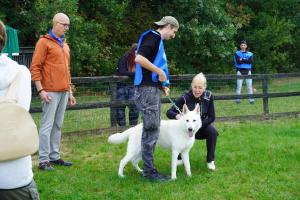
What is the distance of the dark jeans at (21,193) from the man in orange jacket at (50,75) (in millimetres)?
3237

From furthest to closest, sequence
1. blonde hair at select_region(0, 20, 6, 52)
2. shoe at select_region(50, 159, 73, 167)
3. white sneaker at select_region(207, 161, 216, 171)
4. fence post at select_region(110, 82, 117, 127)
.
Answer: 1. fence post at select_region(110, 82, 117, 127)
2. shoe at select_region(50, 159, 73, 167)
3. white sneaker at select_region(207, 161, 216, 171)
4. blonde hair at select_region(0, 20, 6, 52)

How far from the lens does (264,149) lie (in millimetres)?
7039

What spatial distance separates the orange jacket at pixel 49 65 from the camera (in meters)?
5.63

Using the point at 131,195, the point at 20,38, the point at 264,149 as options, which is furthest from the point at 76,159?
the point at 20,38

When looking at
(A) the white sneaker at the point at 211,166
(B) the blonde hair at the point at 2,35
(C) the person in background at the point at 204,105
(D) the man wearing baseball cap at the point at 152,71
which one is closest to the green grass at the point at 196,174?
(A) the white sneaker at the point at 211,166

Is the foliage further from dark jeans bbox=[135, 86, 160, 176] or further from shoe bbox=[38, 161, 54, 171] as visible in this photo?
dark jeans bbox=[135, 86, 160, 176]

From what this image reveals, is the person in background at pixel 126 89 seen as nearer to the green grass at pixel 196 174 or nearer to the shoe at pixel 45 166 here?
the green grass at pixel 196 174

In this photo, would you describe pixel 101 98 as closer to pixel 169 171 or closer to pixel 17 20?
pixel 169 171

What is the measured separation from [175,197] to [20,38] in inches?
559

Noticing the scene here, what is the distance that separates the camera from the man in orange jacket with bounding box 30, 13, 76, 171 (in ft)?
18.5

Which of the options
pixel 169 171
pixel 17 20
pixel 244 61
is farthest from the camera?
pixel 17 20

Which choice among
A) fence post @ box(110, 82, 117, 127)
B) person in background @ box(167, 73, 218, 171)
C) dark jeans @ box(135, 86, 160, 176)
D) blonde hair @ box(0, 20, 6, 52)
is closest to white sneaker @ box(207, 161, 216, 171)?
person in background @ box(167, 73, 218, 171)

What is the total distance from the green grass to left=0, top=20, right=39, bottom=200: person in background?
245 cm

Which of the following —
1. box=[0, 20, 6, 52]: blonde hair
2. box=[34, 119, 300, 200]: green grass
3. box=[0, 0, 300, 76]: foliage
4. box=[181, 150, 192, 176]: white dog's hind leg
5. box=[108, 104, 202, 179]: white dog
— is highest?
box=[0, 0, 300, 76]: foliage
